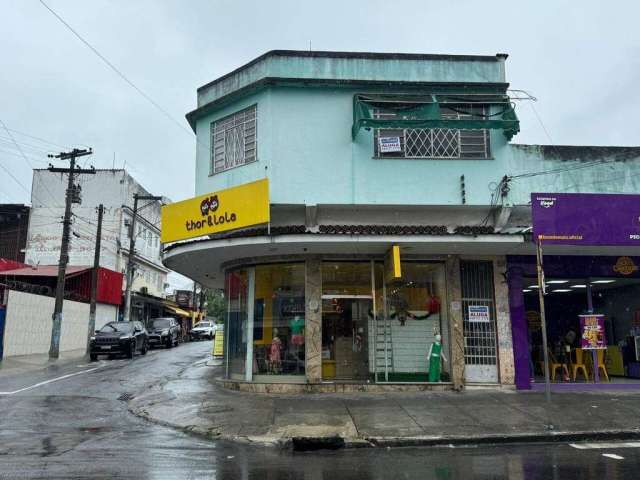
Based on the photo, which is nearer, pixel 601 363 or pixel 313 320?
pixel 313 320

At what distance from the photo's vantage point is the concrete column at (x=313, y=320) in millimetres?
12992

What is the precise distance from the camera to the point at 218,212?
13.3 metres

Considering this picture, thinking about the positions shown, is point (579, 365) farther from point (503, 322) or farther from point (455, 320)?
point (455, 320)

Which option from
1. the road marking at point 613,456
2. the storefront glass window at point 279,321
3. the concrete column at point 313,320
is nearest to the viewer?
the road marking at point 613,456

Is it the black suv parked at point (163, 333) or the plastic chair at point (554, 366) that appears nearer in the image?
Result: the plastic chair at point (554, 366)

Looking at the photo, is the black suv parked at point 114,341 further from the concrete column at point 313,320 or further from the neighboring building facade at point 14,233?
the neighboring building facade at point 14,233

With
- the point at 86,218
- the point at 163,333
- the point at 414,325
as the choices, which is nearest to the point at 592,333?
the point at 414,325

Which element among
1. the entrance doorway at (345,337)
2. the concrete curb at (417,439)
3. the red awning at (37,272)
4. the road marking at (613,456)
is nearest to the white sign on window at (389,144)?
the entrance doorway at (345,337)

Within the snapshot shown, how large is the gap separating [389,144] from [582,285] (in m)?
7.29

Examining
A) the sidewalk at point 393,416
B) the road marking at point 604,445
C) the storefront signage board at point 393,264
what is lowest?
the road marking at point 604,445

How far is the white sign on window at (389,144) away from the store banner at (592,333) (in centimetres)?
655

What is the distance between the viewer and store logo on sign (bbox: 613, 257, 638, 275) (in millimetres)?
14086

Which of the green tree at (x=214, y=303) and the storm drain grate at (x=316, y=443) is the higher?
the green tree at (x=214, y=303)

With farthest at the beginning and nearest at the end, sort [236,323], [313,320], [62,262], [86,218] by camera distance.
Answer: [86,218], [62,262], [236,323], [313,320]
